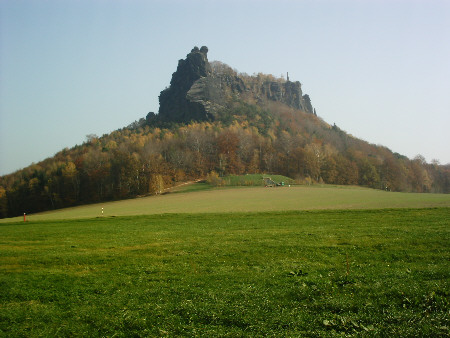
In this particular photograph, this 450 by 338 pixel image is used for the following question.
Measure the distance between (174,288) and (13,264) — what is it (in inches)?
387

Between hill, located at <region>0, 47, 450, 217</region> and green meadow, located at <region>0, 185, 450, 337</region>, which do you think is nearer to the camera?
green meadow, located at <region>0, 185, 450, 337</region>

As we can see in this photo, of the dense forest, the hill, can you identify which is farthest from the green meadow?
the hill

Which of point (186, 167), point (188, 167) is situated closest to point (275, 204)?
point (186, 167)

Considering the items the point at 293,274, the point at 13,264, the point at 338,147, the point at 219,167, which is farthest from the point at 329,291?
the point at 338,147

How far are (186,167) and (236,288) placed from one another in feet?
372

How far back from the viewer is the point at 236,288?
37.1 ft

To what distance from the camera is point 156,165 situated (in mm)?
103875

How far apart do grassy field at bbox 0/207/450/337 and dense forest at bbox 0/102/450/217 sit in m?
80.9

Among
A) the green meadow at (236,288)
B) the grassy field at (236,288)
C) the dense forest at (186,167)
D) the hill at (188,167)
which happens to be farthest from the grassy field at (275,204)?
the hill at (188,167)

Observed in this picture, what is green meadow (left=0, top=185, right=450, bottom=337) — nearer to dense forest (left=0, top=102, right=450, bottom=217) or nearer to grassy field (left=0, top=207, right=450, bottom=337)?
grassy field (left=0, top=207, right=450, bottom=337)

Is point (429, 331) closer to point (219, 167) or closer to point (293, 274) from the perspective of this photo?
point (293, 274)

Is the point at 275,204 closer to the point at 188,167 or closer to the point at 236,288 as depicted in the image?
the point at 236,288

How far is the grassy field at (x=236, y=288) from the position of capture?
8672 mm

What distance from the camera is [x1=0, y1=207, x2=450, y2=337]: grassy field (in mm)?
8672
